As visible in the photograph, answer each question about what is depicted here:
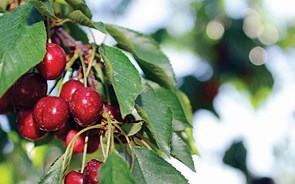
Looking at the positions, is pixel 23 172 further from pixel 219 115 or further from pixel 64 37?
pixel 64 37

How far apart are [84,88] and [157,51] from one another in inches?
16.2

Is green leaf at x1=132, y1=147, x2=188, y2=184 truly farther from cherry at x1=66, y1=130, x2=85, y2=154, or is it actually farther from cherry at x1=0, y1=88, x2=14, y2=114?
cherry at x1=0, y1=88, x2=14, y2=114

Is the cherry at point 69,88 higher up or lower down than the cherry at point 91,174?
higher up

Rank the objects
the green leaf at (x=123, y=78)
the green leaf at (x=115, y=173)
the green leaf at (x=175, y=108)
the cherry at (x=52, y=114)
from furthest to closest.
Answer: the green leaf at (x=175, y=108) → the cherry at (x=52, y=114) → the green leaf at (x=123, y=78) → the green leaf at (x=115, y=173)

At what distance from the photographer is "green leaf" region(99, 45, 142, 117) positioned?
111cm

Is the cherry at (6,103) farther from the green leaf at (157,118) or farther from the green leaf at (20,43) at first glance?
the green leaf at (157,118)

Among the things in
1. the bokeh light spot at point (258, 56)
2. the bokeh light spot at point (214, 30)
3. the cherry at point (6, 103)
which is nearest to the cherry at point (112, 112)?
the cherry at point (6, 103)

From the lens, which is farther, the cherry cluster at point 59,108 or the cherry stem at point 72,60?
the cherry stem at point 72,60

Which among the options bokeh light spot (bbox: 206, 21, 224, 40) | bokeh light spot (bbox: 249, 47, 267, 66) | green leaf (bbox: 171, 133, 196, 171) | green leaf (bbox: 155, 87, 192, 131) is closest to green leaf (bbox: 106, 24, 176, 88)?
green leaf (bbox: 155, 87, 192, 131)

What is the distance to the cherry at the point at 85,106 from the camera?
1.19m

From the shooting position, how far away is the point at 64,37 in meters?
1.54

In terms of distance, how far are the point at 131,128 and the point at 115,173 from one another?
0.91 feet

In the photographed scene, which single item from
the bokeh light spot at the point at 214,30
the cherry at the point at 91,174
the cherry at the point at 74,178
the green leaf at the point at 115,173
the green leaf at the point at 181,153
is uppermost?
the green leaf at the point at 115,173

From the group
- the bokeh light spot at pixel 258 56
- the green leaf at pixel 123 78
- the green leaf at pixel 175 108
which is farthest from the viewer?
the bokeh light spot at pixel 258 56
